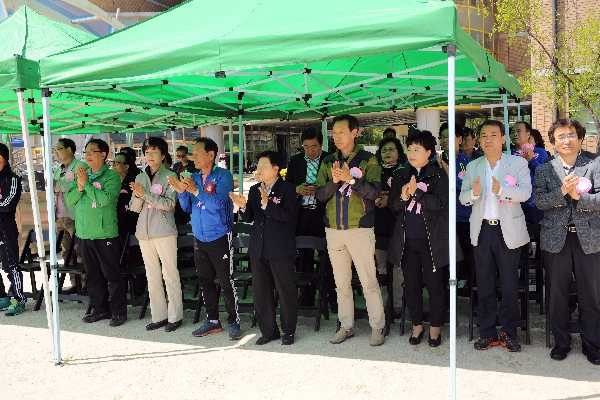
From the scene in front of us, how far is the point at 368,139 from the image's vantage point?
2919 centimetres

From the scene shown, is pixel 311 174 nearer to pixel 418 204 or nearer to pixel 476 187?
pixel 418 204

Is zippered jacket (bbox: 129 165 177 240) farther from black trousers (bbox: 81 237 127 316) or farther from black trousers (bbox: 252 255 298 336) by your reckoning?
black trousers (bbox: 252 255 298 336)

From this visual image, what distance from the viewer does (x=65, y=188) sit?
21.4 feet

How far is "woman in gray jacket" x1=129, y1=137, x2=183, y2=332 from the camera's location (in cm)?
519

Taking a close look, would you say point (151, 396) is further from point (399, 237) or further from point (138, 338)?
point (399, 237)

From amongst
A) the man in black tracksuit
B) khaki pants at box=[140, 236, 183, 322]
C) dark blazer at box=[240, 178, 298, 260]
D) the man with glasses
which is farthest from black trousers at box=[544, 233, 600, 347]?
the man in black tracksuit

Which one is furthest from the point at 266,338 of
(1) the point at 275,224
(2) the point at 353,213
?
(2) the point at 353,213

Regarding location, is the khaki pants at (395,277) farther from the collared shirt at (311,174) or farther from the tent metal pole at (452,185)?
the tent metal pole at (452,185)

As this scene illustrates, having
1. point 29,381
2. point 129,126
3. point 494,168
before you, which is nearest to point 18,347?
point 29,381

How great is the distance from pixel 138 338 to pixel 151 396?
141cm

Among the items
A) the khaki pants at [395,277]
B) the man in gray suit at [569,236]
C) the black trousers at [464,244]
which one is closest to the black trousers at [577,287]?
the man in gray suit at [569,236]

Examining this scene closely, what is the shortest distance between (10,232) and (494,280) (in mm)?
5331

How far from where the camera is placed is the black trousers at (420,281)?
14.6 ft

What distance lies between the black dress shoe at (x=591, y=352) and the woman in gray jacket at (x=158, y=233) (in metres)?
3.69
